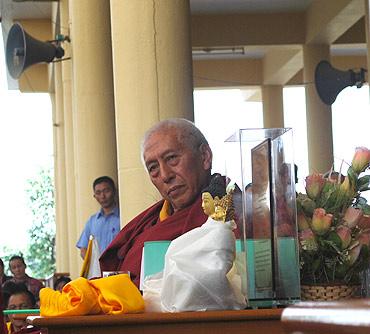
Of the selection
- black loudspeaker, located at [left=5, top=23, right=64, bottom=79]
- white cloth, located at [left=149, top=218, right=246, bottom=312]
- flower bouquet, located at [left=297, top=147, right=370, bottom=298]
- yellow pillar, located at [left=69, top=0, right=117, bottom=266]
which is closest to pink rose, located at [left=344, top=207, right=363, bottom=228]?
flower bouquet, located at [left=297, top=147, right=370, bottom=298]

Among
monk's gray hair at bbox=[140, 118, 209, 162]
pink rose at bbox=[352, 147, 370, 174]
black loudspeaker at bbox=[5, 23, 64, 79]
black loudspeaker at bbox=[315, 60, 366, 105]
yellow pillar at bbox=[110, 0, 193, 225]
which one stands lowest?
pink rose at bbox=[352, 147, 370, 174]

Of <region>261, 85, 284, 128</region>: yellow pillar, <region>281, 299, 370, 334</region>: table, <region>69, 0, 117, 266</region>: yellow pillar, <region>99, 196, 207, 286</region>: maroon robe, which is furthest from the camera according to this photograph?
<region>261, 85, 284, 128</region>: yellow pillar

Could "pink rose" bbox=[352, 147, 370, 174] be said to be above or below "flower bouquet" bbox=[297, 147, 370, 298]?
above

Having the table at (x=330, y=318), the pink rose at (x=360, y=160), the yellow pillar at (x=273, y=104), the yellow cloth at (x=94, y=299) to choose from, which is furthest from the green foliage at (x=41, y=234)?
the table at (x=330, y=318)

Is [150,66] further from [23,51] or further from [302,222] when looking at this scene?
[23,51]

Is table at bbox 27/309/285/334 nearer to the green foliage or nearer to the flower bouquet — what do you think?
the flower bouquet

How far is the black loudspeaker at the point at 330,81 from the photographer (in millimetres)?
13188

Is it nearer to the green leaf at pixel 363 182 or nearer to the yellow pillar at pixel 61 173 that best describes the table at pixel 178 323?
the green leaf at pixel 363 182

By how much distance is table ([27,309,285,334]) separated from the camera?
2354 millimetres

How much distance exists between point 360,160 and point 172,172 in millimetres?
949

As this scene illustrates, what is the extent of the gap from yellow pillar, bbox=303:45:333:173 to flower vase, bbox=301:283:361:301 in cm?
1203

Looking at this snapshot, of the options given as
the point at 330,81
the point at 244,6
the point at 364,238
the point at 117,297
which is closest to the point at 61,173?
the point at 244,6

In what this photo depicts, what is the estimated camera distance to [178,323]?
93.4 inches

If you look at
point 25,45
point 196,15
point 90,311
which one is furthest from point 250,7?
point 90,311
